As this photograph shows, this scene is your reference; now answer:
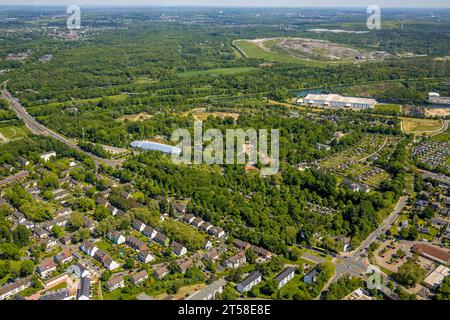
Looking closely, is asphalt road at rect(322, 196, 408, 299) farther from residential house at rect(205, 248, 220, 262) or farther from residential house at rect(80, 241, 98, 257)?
residential house at rect(80, 241, 98, 257)

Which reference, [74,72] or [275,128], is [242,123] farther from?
[74,72]

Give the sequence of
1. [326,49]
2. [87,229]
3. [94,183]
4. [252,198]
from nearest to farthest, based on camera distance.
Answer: [87,229]
[252,198]
[94,183]
[326,49]

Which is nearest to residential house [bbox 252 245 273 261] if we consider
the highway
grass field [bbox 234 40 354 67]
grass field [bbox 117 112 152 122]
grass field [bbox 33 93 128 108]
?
the highway

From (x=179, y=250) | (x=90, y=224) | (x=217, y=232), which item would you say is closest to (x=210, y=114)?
(x=90, y=224)

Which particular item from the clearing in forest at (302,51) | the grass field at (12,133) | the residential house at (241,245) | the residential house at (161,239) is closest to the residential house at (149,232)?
the residential house at (161,239)

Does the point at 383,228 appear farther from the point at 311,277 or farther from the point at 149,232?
the point at 149,232
